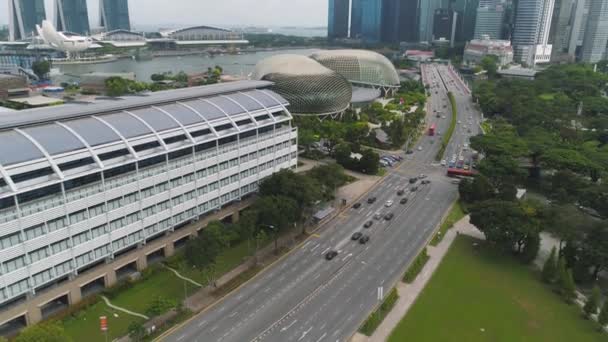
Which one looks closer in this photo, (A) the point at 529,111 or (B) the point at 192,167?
(B) the point at 192,167

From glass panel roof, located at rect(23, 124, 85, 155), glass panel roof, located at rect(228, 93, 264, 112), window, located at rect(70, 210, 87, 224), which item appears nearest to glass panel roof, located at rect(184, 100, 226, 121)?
glass panel roof, located at rect(228, 93, 264, 112)

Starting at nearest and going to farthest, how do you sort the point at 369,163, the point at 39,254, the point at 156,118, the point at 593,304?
the point at 39,254 → the point at 593,304 → the point at 156,118 → the point at 369,163

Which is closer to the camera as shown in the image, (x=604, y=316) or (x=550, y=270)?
(x=604, y=316)

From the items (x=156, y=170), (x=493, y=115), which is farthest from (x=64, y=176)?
(x=493, y=115)

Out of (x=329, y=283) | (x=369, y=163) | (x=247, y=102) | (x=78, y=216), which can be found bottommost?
(x=329, y=283)

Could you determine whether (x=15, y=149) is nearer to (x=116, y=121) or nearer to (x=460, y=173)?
(x=116, y=121)

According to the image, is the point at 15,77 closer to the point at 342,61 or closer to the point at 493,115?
the point at 342,61

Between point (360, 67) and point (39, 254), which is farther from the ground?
point (360, 67)

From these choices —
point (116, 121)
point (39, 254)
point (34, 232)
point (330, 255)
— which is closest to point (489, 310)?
point (330, 255)
